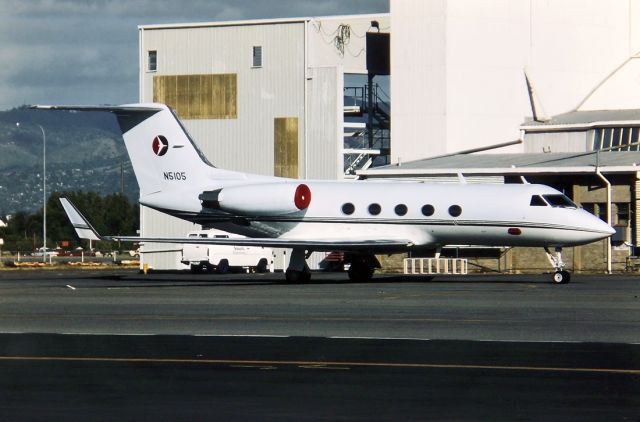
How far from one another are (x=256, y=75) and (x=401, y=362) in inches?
1990

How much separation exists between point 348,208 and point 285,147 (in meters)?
25.4

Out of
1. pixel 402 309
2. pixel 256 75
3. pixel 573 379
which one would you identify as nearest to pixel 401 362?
pixel 573 379

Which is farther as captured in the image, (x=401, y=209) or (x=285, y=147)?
(x=285, y=147)

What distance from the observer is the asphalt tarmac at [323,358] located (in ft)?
37.3

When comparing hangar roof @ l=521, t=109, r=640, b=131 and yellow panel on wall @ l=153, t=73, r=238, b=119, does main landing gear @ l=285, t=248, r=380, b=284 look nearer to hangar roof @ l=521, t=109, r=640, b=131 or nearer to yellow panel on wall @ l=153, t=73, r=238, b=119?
yellow panel on wall @ l=153, t=73, r=238, b=119

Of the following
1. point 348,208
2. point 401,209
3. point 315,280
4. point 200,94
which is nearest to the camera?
point 401,209

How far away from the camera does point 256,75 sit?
64.6m

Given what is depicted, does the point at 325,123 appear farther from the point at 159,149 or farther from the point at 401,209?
the point at 401,209

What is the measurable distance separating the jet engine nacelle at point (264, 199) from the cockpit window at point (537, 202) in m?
6.99

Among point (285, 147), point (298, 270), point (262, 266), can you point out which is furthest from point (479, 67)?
point (298, 270)

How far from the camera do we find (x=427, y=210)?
38.2m

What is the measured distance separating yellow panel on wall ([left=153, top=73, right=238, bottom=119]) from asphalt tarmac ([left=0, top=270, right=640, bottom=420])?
3744cm

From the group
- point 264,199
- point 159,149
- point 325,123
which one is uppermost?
point 325,123

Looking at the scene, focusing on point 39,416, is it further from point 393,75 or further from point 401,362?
point 393,75
